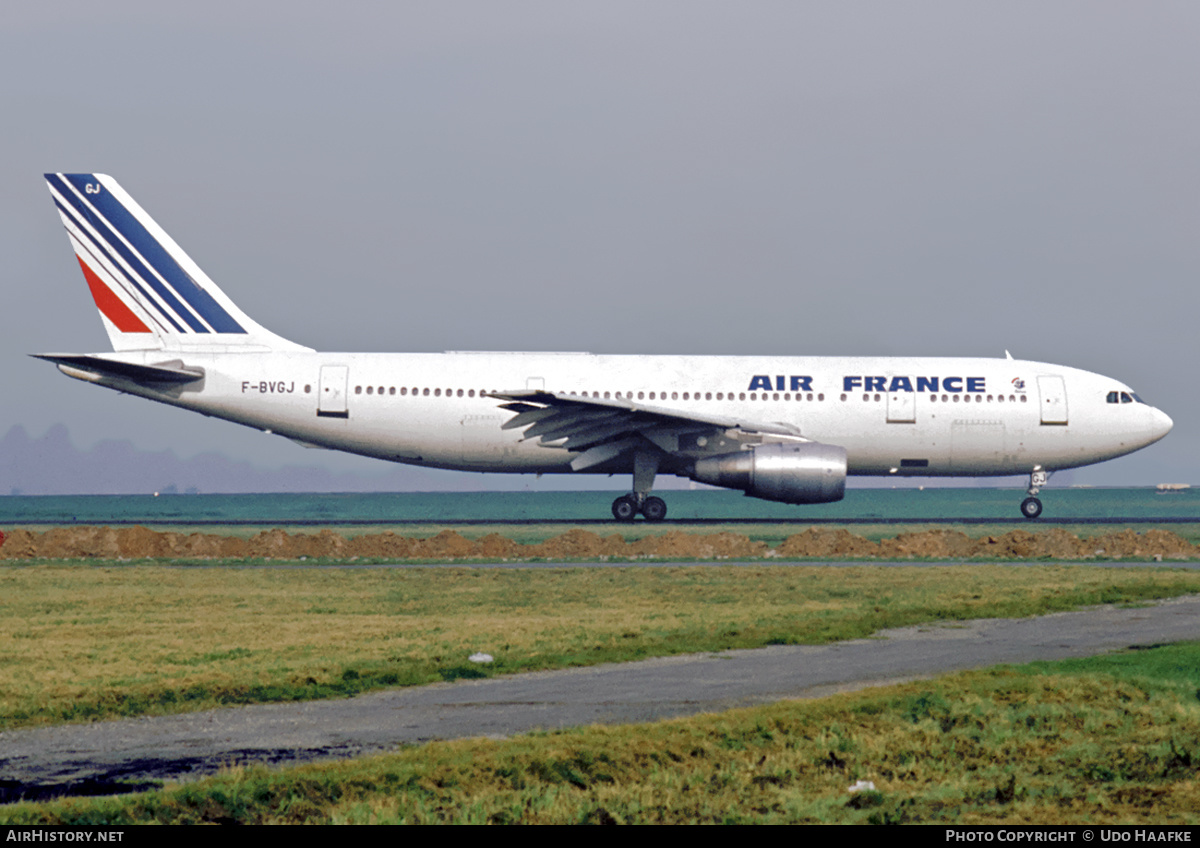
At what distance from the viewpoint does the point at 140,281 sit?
33.3 metres

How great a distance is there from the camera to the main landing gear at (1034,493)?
113 feet

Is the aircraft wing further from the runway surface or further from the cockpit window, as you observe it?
the runway surface

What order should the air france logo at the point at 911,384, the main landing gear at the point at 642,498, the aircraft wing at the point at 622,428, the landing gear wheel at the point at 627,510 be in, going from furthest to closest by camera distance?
the landing gear wheel at the point at 627,510, the air france logo at the point at 911,384, the main landing gear at the point at 642,498, the aircraft wing at the point at 622,428

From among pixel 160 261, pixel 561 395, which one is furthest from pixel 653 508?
pixel 160 261

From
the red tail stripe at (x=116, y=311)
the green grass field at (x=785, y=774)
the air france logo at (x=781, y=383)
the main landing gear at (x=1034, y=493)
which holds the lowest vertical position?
the green grass field at (x=785, y=774)

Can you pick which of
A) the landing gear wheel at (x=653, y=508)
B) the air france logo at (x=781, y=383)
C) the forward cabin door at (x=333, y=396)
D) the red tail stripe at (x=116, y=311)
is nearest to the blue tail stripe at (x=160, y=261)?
the red tail stripe at (x=116, y=311)

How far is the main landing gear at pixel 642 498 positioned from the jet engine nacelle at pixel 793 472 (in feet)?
8.45

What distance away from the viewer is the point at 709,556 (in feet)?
83.4

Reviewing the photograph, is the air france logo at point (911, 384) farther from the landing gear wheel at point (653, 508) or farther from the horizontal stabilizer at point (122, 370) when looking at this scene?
the horizontal stabilizer at point (122, 370)

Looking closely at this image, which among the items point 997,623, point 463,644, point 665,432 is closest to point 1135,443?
point 665,432

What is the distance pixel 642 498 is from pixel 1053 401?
37.6ft

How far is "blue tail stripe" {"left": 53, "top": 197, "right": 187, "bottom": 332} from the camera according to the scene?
33281 millimetres

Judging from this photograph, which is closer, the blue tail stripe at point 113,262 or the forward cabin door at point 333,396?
the forward cabin door at point 333,396

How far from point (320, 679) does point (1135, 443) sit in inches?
1136
